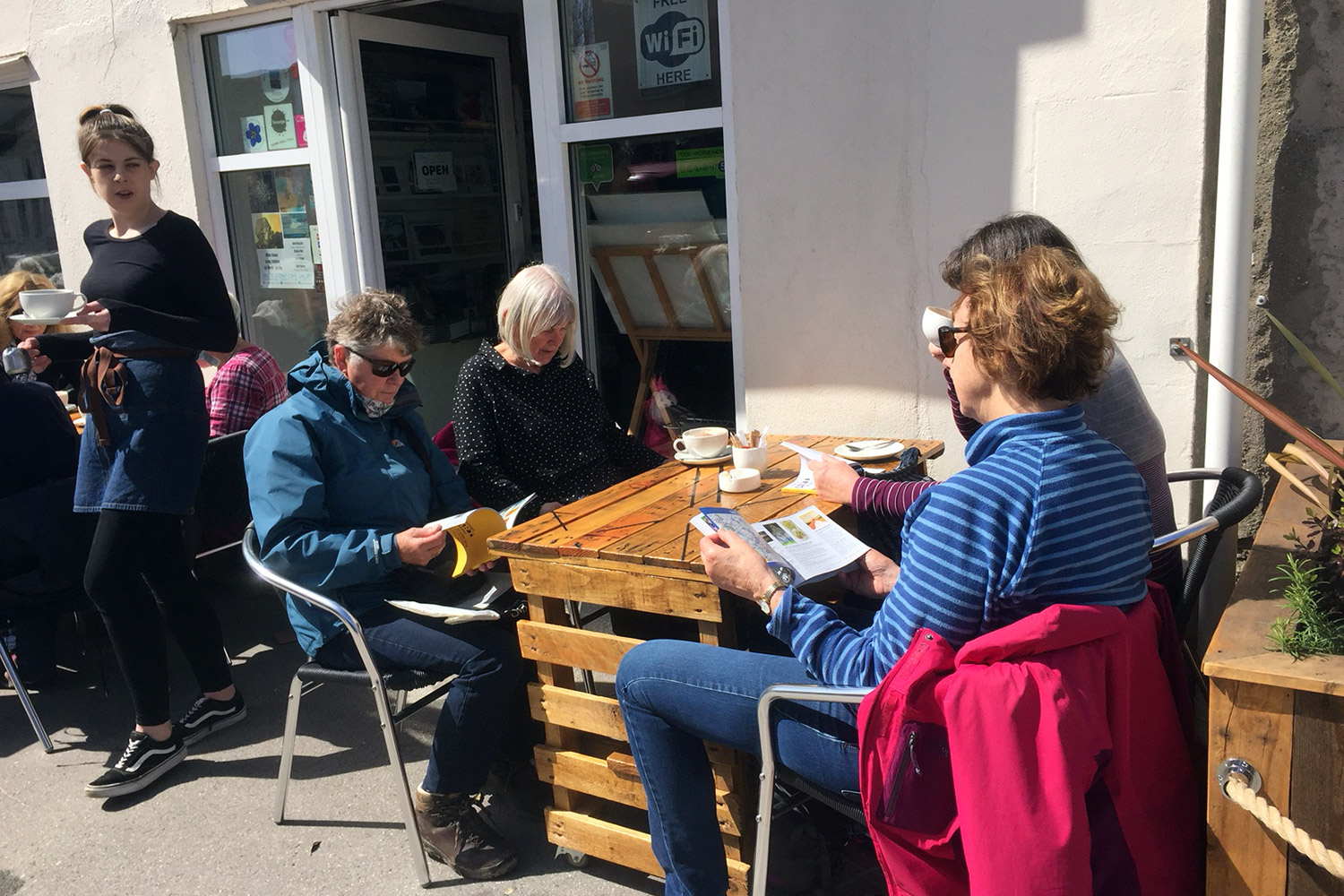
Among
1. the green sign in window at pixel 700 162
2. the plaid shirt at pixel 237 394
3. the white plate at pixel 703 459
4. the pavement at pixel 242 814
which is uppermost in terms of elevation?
the green sign in window at pixel 700 162

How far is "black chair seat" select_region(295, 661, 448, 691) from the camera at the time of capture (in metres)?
2.54

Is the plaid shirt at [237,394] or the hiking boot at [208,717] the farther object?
the plaid shirt at [237,394]

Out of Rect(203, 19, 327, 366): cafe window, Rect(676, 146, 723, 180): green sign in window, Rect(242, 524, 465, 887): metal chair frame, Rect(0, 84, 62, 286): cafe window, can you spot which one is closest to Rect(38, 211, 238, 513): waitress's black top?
Rect(242, 524, 465, 887): metal chair frame

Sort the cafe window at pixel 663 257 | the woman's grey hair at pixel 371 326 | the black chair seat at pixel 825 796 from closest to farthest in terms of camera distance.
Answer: the black chair seat at pixel 825 796 → the woman's grey hair at pixel 371 326 → the cafe window at pixel 663 257

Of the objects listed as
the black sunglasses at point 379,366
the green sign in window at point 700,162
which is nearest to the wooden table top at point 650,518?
the black sunglasses at point 379,366

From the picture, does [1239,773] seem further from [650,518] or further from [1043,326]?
[650,518]

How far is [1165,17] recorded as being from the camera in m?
2.92

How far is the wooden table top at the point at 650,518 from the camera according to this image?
227cm

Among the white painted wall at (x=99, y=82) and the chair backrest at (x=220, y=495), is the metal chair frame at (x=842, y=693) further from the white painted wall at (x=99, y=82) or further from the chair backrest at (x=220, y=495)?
the white painted wall at (x=99, y=82)

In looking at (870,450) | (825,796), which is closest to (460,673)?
(825,796)

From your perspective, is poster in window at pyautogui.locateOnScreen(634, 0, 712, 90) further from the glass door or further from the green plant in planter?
the green plant in planter

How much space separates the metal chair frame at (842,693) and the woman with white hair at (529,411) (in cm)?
129

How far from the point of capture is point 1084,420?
7.04 ft

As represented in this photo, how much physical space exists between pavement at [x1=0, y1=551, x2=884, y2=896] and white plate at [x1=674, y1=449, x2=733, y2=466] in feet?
3.23
